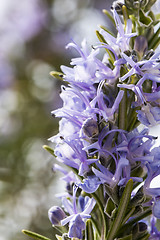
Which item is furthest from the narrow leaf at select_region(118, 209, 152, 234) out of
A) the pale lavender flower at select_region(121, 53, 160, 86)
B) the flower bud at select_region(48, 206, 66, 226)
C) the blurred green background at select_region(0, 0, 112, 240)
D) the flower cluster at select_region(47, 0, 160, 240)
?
the blurred green background at select_region(0, 0, 112, 240)

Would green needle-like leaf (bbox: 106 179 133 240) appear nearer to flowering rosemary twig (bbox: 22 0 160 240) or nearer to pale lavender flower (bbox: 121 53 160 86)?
flowering rosemary twig (bbox: 22 0 160 240)

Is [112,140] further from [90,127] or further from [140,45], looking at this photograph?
[140,45]

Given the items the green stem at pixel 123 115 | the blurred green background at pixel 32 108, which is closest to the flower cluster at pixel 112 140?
the green stem at pixel 123 115

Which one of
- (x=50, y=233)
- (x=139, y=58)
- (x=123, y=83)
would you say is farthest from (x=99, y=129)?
(x=50, y=233)

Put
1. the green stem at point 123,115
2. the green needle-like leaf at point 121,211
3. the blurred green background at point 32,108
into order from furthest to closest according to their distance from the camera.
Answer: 1. the blurred green background at point 32,108
2. the green stem at point 123,115
3. the green needle-like leaf at point 121,211

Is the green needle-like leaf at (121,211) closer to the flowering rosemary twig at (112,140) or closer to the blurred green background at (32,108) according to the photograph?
the flowering rosemary twig at (112,140)

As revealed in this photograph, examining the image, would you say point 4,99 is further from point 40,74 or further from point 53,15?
point 53,15

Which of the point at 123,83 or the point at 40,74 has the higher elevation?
the point at 40,74

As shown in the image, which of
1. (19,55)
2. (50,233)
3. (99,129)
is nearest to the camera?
(99,129)
